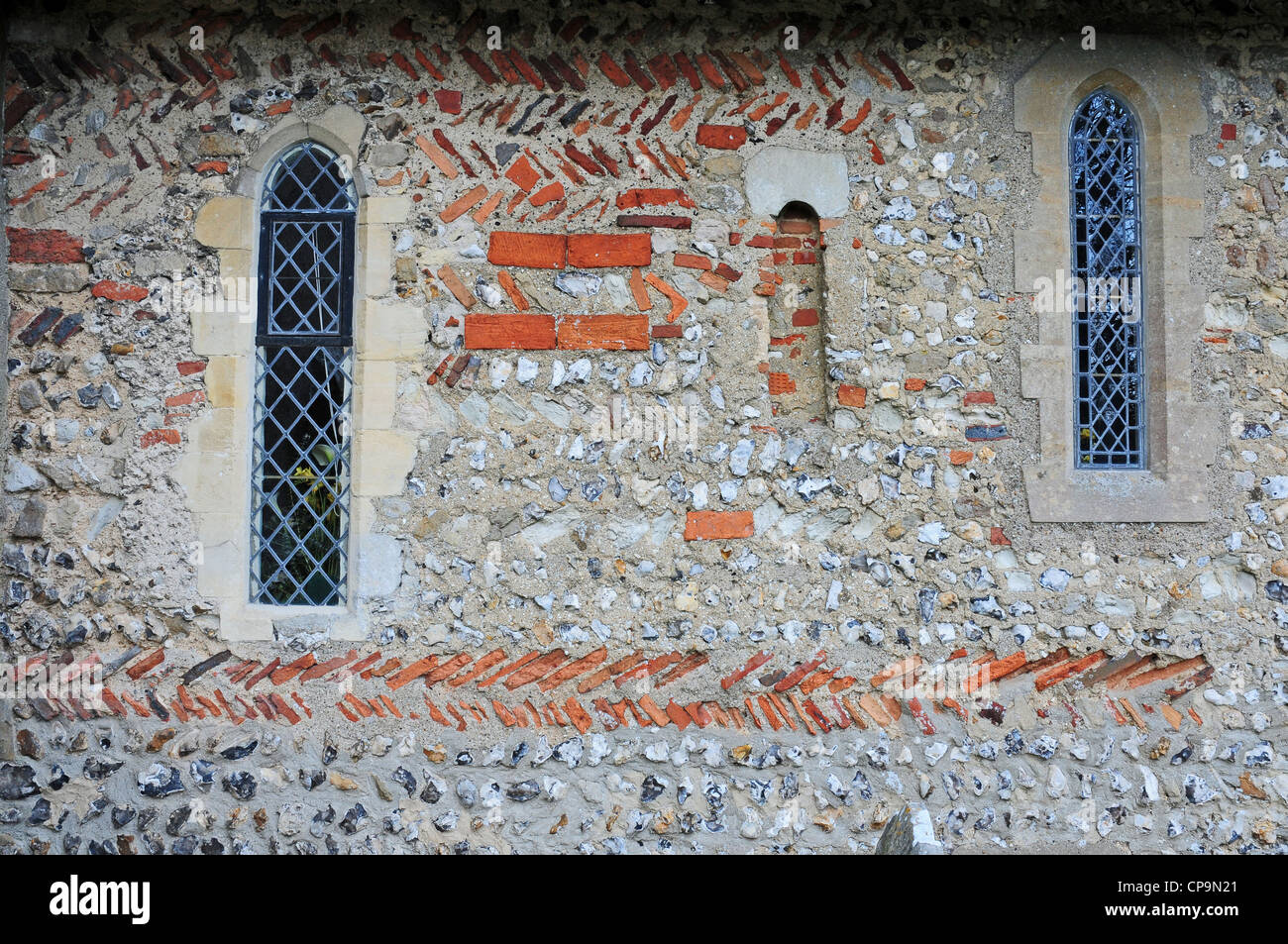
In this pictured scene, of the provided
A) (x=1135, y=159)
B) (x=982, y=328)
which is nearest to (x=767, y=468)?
(x=982, y=328)

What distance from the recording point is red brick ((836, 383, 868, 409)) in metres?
4.35

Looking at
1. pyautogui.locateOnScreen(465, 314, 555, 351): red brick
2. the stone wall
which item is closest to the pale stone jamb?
the stone wall

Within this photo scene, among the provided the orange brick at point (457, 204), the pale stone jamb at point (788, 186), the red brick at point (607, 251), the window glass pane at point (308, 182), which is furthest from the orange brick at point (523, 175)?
the pale stone jamb at point (788, 186)

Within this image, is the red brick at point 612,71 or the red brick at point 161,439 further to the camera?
the red brick at point 612,71

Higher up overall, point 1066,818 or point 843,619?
point 843,619

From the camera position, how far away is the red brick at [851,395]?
4352mm

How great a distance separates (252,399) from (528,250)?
1.37 m

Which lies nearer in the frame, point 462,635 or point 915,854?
point 915,854

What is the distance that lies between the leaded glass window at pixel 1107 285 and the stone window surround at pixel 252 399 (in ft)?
9.60

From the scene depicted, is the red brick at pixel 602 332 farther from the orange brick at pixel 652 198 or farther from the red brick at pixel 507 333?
the orange brick at pixel 652 198

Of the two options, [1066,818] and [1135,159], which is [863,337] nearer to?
[1135,159]

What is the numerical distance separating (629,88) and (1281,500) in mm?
3356

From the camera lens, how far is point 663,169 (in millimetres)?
4402

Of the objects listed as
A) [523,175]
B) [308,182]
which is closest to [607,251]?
[523,175]
